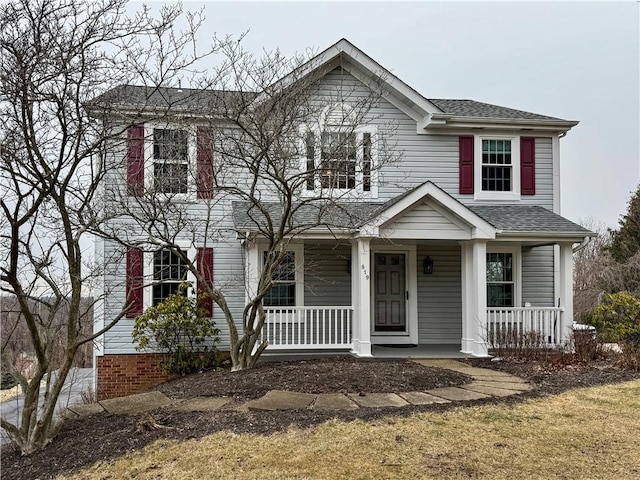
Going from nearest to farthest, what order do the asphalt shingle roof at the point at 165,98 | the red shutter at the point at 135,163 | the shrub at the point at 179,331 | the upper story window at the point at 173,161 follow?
the asphalt shingle roof at the point at 165,98 < the red shutter at the point at 135,163 < the upper story window at the point at 173,161 < the shrub at the point at 179,331

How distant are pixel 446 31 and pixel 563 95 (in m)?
11.6

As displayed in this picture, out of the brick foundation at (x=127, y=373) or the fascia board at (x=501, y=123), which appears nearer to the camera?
the brick foundation at (x=127, y=373)

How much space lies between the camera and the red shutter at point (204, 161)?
29.5 feet

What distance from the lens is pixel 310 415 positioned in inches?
233

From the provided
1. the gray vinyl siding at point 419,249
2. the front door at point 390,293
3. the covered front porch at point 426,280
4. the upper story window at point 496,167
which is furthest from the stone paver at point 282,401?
the upper story window at point 496,167

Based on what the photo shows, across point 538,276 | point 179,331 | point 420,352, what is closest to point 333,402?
A: point 420,352

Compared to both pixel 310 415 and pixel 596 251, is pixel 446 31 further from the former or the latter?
pixel 596 251

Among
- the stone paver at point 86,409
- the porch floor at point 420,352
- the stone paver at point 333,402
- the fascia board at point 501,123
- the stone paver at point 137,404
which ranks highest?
the fascia board at point 501,123

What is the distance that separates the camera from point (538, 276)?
40.4 ft

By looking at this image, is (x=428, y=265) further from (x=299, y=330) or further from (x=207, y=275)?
(x=207, y=275)

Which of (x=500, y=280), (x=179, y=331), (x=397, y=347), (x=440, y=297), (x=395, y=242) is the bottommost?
(x=397, y=347)

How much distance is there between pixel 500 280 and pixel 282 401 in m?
7.39

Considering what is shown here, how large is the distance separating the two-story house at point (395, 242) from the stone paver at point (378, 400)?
3165 mm

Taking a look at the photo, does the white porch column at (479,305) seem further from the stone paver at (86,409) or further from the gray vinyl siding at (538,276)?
the stone paver at (86,409)
